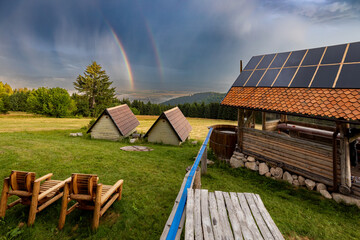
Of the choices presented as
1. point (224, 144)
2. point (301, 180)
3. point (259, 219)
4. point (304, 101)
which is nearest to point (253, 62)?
point (304, 101)

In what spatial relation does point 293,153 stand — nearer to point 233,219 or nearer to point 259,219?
point 259,219

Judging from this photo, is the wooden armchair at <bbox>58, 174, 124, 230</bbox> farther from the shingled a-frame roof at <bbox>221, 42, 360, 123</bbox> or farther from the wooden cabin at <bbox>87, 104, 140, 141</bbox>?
the wooden cabin at <bbox>87, 104, 140, 141</bbox>

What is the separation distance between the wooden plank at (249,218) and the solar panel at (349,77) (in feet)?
25.8

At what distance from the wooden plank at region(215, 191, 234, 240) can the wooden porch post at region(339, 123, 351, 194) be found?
6.90 meters

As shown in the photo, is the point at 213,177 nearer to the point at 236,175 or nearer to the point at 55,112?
the point at 236,175

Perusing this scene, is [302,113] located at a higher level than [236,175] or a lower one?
higher

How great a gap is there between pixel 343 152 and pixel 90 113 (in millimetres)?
52896

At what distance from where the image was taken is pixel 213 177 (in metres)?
8.04

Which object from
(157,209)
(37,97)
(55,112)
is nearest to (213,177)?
(157,209)

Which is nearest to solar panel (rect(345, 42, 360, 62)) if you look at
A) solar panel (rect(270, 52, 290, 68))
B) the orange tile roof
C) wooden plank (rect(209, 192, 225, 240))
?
the orange tile roof

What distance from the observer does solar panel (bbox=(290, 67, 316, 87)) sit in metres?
8.35

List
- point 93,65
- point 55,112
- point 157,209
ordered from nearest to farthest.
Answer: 1. point 157,209
2. point 93,65
3. point 55,112

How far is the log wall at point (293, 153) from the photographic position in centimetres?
712

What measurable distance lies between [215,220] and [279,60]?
11.6 meters
